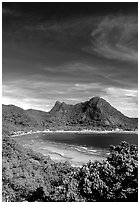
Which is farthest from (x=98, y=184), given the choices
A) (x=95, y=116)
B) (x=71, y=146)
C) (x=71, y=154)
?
(x=95, y=116)

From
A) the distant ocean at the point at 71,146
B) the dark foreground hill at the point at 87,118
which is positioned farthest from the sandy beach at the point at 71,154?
the dark foreground hill at the point at 87,118

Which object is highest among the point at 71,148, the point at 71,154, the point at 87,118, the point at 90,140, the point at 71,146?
the point at 87,118

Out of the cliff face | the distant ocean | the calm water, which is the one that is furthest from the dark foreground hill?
the distant ocean

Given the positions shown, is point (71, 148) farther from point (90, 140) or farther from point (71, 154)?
point (90, 140)

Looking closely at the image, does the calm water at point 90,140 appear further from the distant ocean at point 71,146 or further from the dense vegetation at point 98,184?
the dense vegetation at point 98,184

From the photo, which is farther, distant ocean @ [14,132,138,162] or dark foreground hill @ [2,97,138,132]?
dark foreground hill @ [2,97,138,132]

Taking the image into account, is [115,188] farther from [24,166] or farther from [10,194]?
[24,166]

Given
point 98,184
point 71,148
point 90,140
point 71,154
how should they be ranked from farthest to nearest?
point 90,140 → point 71,148 → point 71,154 → point 98,184

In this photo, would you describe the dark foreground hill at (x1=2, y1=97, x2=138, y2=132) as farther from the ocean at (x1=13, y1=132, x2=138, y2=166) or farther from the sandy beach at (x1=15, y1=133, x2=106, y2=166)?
the sandy beach at (x1=15, y1=133, x2=106, y2=166)

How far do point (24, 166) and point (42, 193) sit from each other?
13.9ft

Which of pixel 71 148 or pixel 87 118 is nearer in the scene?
pixel 71 148

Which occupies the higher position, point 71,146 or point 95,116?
point 95,116

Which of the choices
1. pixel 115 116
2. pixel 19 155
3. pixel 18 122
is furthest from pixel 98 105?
pixel 19 155

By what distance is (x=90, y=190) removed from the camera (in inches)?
217
